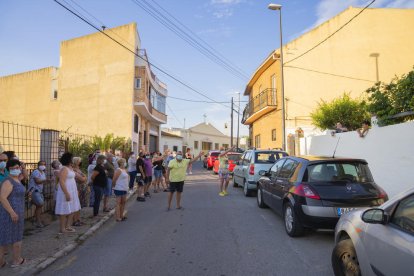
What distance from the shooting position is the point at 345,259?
390 cm

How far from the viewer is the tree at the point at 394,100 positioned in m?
9.06

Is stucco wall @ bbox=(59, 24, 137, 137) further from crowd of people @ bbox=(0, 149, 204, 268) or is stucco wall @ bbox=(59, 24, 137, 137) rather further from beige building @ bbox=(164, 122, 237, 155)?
beige building @ bbox=(164, 122, 237, 155)

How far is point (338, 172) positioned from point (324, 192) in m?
0.59

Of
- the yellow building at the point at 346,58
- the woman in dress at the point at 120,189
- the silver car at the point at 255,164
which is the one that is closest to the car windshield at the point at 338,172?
the woman in dress at the point at 120,189

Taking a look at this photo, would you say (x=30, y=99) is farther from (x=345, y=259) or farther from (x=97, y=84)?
(x=345, y=259)

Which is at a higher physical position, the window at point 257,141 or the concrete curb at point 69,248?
the window at point 257,141

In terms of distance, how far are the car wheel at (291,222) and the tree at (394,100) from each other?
4994mm

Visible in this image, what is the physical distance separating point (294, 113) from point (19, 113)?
24745 millimetres

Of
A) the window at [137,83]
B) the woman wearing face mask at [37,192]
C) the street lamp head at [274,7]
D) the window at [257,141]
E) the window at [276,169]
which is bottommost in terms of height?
the woman wearing face mask at [37,192]

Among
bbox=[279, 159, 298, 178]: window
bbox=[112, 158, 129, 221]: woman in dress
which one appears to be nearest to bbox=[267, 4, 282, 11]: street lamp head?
bbox=[279, 159, 298, 178]: window

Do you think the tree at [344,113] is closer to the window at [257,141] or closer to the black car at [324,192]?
the black car at [324,192]

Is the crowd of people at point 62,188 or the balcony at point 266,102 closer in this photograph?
the crowd of people at point 62,188

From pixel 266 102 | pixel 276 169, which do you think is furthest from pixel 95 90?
pixel 276 169

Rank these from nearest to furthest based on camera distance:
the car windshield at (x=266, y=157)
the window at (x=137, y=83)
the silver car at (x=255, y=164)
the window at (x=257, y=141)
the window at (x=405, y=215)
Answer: the window at (x=405, y=215)
the silver car at (x=255, y=164)
the car windshield at (x=266, y=157)
the window at (x=137, y=83)
the window at (x=257, y=141)
